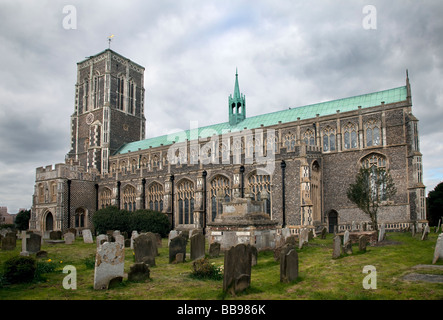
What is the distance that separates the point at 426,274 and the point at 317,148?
17.6m

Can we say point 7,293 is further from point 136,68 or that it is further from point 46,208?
point 136,68

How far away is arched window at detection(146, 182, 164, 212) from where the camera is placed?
3028 cm

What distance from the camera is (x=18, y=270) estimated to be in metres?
8.22

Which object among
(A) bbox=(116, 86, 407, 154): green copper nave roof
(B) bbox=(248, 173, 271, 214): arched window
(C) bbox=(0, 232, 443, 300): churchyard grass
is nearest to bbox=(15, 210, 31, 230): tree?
(A) bbox=(116, 86, 407, 154): green copper nave roof

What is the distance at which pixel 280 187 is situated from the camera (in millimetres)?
22281

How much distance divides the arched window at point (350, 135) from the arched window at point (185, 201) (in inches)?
505

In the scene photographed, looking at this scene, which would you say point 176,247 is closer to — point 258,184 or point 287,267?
point 287,267

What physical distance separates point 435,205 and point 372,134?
16.5 metres

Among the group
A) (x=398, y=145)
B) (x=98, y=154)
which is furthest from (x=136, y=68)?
(x=398, y=145)

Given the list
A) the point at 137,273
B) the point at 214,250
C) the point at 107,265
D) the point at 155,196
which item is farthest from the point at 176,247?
the point at 155,196

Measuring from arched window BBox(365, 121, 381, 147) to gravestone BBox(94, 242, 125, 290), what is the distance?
21484 mm

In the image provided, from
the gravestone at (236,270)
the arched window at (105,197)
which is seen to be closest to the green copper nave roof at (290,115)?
the arched window at (105,197)

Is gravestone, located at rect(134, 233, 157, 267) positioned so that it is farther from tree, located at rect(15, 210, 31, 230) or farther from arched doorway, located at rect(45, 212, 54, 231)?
tree, located at rect(15, 210, 31, 230)

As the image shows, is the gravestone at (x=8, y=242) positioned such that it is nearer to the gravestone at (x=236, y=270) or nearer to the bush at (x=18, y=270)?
the bush at (x=18, y=270)
